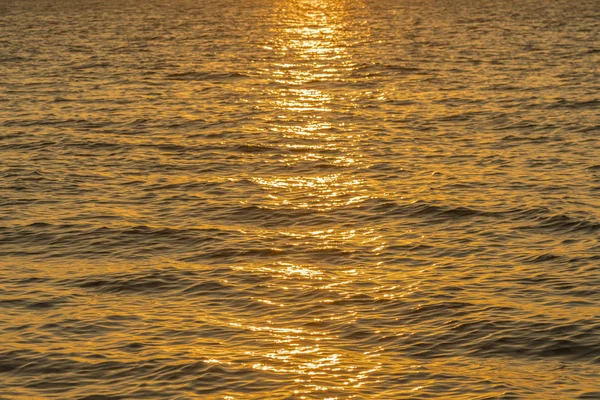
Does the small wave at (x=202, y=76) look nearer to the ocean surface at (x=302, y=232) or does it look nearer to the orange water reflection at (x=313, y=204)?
the ocean surface at (x=302, y=232)

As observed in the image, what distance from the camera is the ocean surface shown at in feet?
62.5

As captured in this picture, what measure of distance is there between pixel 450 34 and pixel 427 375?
58.6 m

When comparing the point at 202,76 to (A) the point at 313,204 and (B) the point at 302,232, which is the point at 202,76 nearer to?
(A) the point at 313,204

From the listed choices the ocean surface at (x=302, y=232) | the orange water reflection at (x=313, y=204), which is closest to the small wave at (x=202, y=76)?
the ocean surface at (x=302, y=232)

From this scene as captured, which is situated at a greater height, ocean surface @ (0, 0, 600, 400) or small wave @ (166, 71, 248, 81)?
ocean surface @ (0, 0, 600, 400)

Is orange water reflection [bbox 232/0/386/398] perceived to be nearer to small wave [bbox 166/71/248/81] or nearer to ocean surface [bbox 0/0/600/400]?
ocean surface [bbox 0/0/600/400]

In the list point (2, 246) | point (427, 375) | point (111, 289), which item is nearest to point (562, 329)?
point (427, 375)

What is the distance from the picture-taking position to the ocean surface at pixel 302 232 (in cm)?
1905

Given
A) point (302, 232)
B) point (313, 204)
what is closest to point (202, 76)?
point (313, 204)

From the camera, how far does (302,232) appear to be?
27.0 meters

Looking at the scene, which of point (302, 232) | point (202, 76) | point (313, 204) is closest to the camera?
point (302, 232)

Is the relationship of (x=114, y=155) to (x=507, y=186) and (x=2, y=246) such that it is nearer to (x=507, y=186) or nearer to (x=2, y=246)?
(x=2, y=246)

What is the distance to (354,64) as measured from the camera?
5984 cm

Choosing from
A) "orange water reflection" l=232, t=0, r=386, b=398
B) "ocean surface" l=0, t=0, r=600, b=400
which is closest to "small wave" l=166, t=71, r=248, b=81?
"ocean surface" l=0, t=0, r=600, b=400
